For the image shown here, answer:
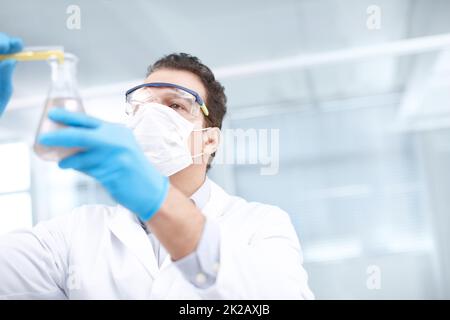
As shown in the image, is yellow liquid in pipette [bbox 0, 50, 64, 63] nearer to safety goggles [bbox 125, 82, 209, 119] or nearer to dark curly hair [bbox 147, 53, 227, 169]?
safety goggles [bbox 125, 82, 209, 119]

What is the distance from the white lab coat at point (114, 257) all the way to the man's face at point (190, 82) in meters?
0.17

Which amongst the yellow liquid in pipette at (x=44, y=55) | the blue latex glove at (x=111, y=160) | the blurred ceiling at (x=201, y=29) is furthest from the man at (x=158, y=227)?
the blurred ceiling at (x=201, y=29)

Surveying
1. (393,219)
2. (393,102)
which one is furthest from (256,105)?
(393,219)

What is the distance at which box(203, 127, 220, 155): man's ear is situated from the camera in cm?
134

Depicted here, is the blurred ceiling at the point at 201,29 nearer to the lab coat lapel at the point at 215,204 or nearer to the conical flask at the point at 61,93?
the lab coat lapel at the point at 215,204

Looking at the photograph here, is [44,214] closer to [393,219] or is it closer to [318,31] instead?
[318,31]

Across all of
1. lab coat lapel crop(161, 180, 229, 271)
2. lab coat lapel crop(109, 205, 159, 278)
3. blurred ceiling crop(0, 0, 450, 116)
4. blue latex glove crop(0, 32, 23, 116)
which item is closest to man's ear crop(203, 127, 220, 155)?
lab coat lapel crop(161, 180, 229, 271)

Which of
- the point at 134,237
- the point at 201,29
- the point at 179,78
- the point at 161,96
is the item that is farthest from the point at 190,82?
the point at 201,29

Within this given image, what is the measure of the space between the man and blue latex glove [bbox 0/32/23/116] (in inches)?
8.8

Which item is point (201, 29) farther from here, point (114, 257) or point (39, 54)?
point (39, 54)

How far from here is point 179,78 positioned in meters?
1.29

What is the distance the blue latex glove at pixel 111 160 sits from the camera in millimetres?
693

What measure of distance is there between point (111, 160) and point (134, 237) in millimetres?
411
